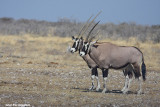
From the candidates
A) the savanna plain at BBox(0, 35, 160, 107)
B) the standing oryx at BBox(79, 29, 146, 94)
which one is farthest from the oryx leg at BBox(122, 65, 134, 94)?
the standing oryx at BBox(79, 29, 146, 94)

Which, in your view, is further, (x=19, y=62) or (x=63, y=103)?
(x=19, y=62)

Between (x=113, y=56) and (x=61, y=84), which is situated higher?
(x=113, y=56)

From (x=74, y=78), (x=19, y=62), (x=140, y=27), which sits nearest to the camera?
(x=74, y=78)

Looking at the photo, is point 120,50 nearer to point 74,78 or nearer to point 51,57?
point 74,78

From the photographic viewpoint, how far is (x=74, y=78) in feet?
59.9

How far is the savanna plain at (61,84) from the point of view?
37.9ft

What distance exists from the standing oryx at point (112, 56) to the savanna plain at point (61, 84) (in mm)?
1012

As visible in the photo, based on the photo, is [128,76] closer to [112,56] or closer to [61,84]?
[112,56]

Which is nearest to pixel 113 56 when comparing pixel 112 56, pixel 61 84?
pixel 112 56

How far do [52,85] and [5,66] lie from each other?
730 centimetres

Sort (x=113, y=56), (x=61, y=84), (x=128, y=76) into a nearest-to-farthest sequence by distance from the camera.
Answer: (x=113, y=56)
(x=128, y=76)
(x=61, y=84)

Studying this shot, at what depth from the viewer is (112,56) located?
13.9m

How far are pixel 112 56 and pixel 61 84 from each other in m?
3.12

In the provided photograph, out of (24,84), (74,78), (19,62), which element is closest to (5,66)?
(19,62)
